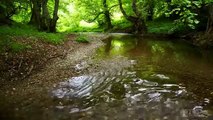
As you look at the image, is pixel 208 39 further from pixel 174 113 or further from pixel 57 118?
pixel 57 118

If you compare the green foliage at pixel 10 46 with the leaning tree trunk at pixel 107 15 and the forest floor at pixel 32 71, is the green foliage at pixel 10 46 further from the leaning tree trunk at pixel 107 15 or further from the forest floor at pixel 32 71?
the leaning tree trunk at pixel 107 15

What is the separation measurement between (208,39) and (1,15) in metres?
15.4

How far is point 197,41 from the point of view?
22375 mm

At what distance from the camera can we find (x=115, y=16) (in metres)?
A: 48.5

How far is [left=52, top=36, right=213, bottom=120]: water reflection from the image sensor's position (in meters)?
7.55

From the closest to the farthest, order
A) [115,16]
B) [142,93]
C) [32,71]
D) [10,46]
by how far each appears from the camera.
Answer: [142,93], [32,71], [10,46], [115,16]

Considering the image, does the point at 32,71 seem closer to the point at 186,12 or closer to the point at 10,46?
the point at 10,46

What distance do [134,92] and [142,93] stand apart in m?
0.28

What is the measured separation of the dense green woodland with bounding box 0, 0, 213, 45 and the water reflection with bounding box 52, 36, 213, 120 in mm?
6001

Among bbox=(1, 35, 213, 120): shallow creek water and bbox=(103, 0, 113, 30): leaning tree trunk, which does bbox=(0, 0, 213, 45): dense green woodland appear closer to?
bbox=(103, 0, 113, 30): leaning tree trunk

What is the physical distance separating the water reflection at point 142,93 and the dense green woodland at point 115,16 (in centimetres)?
600

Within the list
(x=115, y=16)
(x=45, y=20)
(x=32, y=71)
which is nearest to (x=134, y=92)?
(x=32, y=71)

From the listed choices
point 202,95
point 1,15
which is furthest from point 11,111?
point 1,15

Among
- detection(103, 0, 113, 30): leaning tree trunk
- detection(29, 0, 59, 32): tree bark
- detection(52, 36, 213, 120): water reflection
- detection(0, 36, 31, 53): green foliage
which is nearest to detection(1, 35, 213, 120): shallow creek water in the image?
detection(52, 36, 213, 120): water reflection
